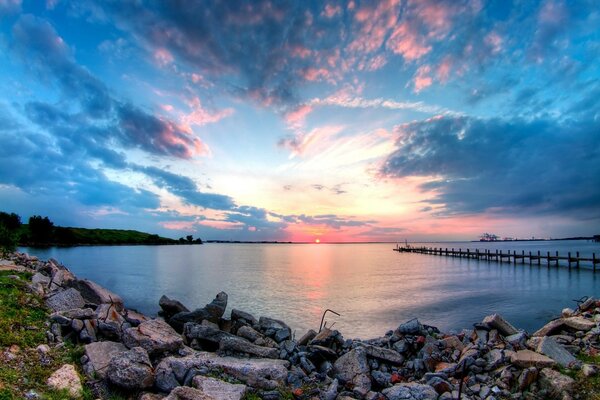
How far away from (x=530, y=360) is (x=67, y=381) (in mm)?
12296

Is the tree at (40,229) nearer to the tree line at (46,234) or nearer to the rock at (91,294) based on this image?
the tree line at (46,234)

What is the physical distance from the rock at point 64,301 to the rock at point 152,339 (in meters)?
3.30

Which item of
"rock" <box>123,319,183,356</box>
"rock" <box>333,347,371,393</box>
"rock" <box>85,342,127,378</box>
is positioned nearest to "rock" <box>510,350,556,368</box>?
"rock" <box>333,347,371,393</box>

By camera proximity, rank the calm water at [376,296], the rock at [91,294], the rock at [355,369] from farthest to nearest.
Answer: the calm water at [376,296]
the rock at [91,294]
the rock at [355,369]

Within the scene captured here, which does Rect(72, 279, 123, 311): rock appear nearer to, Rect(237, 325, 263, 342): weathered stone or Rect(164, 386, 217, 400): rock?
Rect(237, 325, 263, 342): weathered stone

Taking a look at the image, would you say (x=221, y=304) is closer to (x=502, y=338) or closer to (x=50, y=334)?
(x=50, y=334)

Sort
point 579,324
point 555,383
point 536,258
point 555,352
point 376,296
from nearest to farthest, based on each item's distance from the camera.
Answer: point 555,383
point 555,352
point 579,324
point 376,296
point 536,258

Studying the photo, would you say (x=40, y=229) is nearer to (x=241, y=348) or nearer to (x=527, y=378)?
(x=241, y=348)

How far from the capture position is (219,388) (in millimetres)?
8875

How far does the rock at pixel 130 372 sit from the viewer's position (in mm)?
8438

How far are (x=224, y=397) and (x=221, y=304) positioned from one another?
10.0 meters

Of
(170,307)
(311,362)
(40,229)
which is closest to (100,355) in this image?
(311,362)

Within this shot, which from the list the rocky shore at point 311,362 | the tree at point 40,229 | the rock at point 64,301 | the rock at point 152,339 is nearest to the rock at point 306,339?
the rocky shore at point 311,362

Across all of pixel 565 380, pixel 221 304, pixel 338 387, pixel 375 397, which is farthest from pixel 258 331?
pixel 565 380
